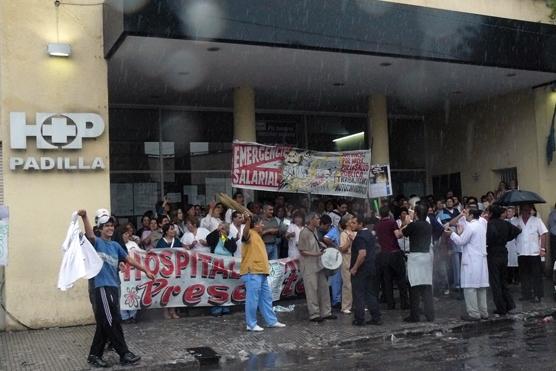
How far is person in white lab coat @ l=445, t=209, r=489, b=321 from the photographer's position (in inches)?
396

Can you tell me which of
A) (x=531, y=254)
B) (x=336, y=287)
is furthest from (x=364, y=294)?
(x=531, y=254)

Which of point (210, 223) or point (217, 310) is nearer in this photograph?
point (217, 310)

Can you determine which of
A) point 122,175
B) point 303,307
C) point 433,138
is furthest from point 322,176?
point 433,138

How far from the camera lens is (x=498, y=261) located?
10539 millimetres

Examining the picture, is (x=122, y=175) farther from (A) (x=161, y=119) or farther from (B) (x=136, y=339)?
(B) (x=136, y=339)

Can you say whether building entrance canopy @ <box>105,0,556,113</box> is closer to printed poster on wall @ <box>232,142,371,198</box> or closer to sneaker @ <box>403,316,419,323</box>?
printed poster on wall @ <box>232,142,371,198</box>

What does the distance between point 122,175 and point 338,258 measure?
7400 millimetres

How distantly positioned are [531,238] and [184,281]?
252 inches

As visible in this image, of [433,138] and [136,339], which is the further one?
[433,138]

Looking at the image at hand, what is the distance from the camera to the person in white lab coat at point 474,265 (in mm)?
10047

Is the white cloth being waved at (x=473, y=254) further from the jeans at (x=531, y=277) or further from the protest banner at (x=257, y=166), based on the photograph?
the protest banner at (x=257, y=166)

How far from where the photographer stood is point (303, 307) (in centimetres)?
1166

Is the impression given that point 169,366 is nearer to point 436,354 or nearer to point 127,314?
point 127,314

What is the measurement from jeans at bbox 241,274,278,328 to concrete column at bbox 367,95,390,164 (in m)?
6.81
